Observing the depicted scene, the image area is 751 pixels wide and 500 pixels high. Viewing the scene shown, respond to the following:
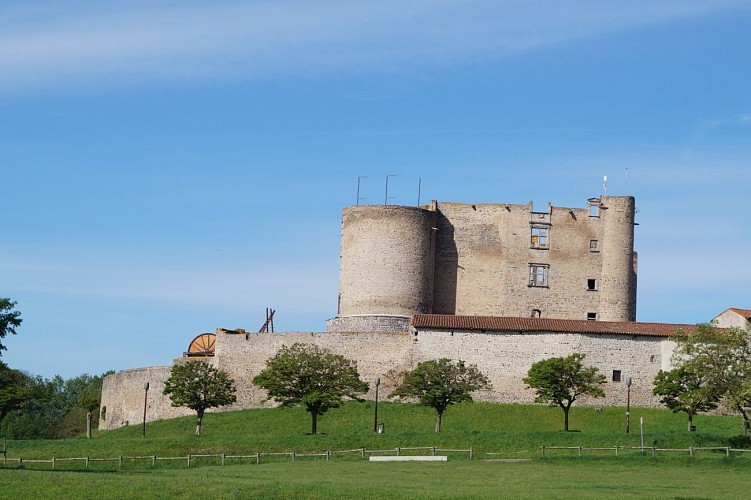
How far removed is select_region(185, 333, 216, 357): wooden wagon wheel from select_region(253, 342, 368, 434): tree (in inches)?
742

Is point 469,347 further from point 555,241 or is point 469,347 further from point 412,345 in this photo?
point 555,241

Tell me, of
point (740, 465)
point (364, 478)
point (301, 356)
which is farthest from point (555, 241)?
point (364, 478)

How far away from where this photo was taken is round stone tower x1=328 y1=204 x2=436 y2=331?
8594cm

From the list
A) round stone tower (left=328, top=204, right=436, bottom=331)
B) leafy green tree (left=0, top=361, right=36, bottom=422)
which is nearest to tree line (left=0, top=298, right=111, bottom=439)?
leafy green tree (left=0, top=361, right=36, bottom=422)

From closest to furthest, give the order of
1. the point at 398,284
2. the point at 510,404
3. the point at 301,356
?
the point at 301,356 → the point at 510,404 → the point at 398,284

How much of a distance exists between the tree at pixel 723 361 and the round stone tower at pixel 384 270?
24702 mm

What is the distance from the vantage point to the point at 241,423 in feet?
247

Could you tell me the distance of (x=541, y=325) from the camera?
8000cm

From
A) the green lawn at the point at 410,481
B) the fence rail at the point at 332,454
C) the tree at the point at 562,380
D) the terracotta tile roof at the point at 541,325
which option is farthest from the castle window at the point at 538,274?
the green lawn at the point at 410,481

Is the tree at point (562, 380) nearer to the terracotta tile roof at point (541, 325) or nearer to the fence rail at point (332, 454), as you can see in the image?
the terracotta tile roof at point (541, 325)

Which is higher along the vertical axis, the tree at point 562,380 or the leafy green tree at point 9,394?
the tree at point 562,380

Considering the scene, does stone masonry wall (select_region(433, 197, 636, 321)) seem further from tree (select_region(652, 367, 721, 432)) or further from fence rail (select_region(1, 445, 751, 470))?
fence rail (select_region(1, 445, 751, 470))

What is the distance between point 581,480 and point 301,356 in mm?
25983

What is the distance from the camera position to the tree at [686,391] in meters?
64.1
